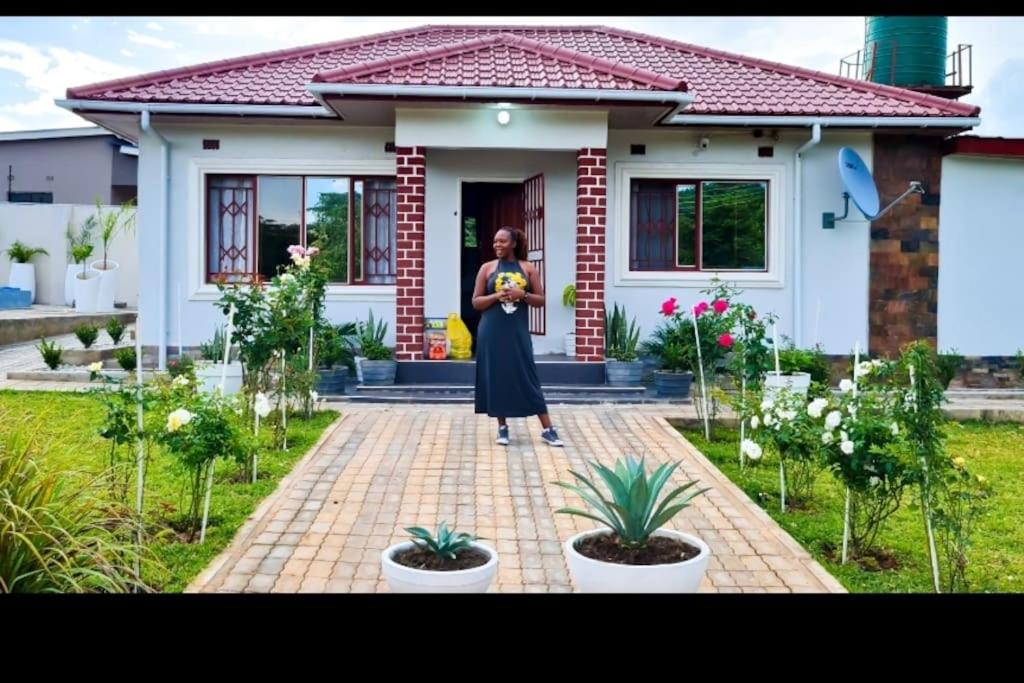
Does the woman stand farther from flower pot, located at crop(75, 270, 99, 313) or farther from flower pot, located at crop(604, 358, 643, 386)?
flower pot, located at crop(75, 270, 99, 313)

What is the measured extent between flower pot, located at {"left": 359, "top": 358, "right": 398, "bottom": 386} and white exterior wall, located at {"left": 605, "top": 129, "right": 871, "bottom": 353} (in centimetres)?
319

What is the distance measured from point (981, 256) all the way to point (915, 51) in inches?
260

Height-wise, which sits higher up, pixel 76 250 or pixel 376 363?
pixel 76 250

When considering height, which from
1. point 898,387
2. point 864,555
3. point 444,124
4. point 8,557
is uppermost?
point 444,124

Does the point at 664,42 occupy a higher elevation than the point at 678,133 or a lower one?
higher

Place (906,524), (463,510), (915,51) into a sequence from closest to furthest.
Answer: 1. (463,510)
2. (906,524)
3. (915,51)

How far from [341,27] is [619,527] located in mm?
11526

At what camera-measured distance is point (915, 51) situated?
1667 cm

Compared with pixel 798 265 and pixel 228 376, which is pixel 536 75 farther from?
pixel 228 376

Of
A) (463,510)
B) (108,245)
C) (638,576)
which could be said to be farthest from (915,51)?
(108,245)
